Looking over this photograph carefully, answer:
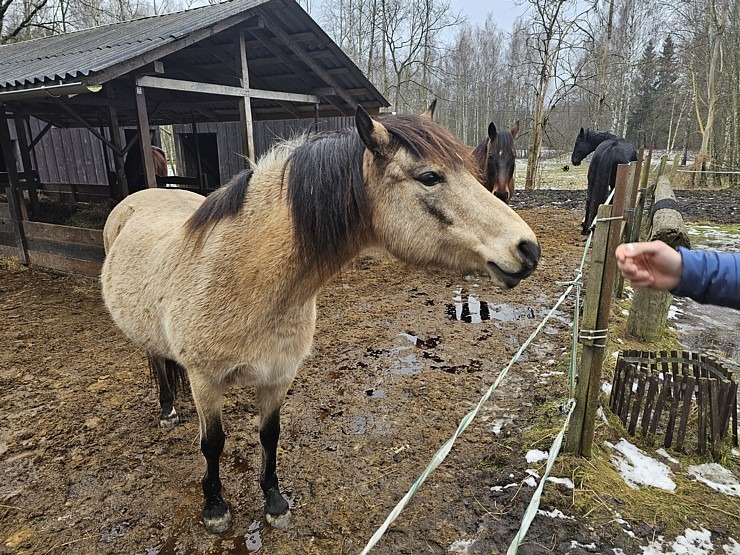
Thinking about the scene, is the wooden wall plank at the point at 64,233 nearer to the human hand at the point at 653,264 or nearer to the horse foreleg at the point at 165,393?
the horse foreleg at the point at 165,393

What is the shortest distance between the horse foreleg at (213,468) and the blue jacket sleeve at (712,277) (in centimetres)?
211

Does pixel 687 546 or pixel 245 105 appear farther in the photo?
pixel 245 105

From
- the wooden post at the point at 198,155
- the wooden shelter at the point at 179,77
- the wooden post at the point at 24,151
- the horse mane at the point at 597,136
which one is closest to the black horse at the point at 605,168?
the horse mane at the point at 597,136

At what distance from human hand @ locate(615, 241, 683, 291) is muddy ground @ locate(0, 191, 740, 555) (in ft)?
2.61

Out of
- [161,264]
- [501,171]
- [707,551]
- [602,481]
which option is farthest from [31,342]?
[501,171]

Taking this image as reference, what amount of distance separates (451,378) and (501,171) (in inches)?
166

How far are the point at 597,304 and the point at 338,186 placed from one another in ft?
5.49

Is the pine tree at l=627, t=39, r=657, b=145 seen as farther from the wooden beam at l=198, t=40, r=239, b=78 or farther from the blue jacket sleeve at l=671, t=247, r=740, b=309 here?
the blue jacket sleeve at l=671, t=247, r=740, b=309

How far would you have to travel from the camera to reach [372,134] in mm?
1678

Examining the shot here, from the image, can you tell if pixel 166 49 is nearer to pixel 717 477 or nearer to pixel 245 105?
pixel 245 105

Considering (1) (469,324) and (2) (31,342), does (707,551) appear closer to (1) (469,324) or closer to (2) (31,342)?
(1) (469,324)

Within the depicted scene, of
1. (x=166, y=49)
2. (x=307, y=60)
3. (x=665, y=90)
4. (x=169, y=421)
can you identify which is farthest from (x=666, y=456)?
(x=665, y=90)

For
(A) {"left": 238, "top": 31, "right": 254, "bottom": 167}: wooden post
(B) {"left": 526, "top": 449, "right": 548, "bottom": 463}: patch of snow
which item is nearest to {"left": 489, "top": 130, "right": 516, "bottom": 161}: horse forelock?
(A) {"left": 238, "top": 31, "right": 254, "bottom": 167}: wooden post

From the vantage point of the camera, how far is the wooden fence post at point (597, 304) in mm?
2324
